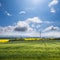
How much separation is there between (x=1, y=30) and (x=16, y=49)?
2.03 feet

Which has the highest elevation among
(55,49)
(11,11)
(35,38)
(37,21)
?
(11,11)

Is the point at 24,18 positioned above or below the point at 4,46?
above

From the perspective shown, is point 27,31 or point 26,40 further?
point 26,40

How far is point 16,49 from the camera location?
470 centimetres

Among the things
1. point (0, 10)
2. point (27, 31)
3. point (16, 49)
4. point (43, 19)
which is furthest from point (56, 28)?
point (0, 10)

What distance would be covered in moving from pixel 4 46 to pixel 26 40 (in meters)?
0.60

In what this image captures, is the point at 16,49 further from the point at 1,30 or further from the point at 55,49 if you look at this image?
the point at 55,49

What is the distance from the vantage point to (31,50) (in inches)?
181

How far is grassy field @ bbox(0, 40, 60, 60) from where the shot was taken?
4.45 m

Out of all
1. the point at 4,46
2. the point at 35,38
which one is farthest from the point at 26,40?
the point at 4,46

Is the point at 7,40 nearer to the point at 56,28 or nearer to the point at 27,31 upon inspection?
the point at 27,31

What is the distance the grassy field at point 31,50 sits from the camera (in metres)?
4.45

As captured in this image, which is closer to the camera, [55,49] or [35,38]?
[55,49]

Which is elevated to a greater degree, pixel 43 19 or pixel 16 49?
pixel 43 19
